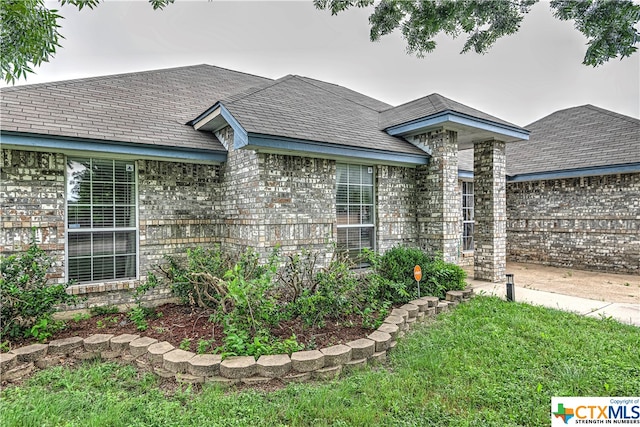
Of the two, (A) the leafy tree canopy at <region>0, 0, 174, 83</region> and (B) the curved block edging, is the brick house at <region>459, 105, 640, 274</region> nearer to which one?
(B) the curved block edging

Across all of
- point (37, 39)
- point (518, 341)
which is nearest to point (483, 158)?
point (518, 341)

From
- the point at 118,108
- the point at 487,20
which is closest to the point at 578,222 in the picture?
the point at 487,20

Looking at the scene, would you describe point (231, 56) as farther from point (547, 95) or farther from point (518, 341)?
point (547, 95)

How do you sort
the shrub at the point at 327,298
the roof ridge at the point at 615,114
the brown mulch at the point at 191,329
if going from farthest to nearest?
the roof ridge at the point at 615,114, the shrub at the point at 327,298, the brown mulch at the point at 191,329

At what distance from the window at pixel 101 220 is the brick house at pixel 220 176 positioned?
19 mm

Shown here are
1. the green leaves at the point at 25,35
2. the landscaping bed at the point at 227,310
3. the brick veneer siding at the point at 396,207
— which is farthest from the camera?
the brick veneer siding at the point at 396,207

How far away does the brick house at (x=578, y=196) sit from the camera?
9633 mm

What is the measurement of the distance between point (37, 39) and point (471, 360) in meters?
6.42

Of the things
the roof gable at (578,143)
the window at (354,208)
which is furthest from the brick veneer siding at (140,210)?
the roof gable at (578,143)

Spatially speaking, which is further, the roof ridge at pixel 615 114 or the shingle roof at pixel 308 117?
the roof ridge at pixel 615 114

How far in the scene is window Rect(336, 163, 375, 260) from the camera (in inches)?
290

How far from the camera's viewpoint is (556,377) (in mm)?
3648

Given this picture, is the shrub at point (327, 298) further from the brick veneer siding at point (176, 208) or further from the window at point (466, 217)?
the window at point (466, 217)

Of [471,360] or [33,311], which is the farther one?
[33,311]
